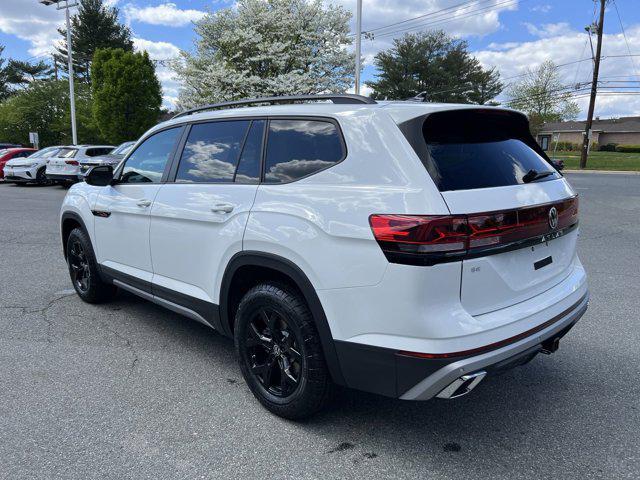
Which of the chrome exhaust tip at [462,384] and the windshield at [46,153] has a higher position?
the windshield at [46,153]

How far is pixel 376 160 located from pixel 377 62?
51.1 meters

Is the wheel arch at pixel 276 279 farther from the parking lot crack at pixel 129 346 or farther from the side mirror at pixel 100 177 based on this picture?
the side mirror at pixel 100 177

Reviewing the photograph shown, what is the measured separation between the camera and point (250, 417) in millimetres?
2945

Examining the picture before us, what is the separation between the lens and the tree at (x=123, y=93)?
27.8 m

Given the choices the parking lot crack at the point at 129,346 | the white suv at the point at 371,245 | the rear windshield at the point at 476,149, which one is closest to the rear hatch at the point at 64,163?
the parking lot crack at the point at 129,346

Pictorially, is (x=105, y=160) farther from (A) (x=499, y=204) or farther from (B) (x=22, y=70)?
(B) (x=22, y=70)

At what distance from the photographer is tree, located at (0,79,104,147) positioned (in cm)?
3678

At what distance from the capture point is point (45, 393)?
10.6 feet

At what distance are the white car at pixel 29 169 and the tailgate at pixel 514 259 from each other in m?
19.8

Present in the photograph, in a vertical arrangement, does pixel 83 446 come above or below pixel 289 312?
below

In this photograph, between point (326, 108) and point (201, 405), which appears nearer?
point (326, 108)

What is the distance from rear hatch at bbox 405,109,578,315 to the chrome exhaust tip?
288 millimetres

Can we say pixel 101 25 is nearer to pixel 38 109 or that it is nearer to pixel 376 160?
pixel 38 109

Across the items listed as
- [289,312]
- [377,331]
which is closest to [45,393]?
[289,312]
